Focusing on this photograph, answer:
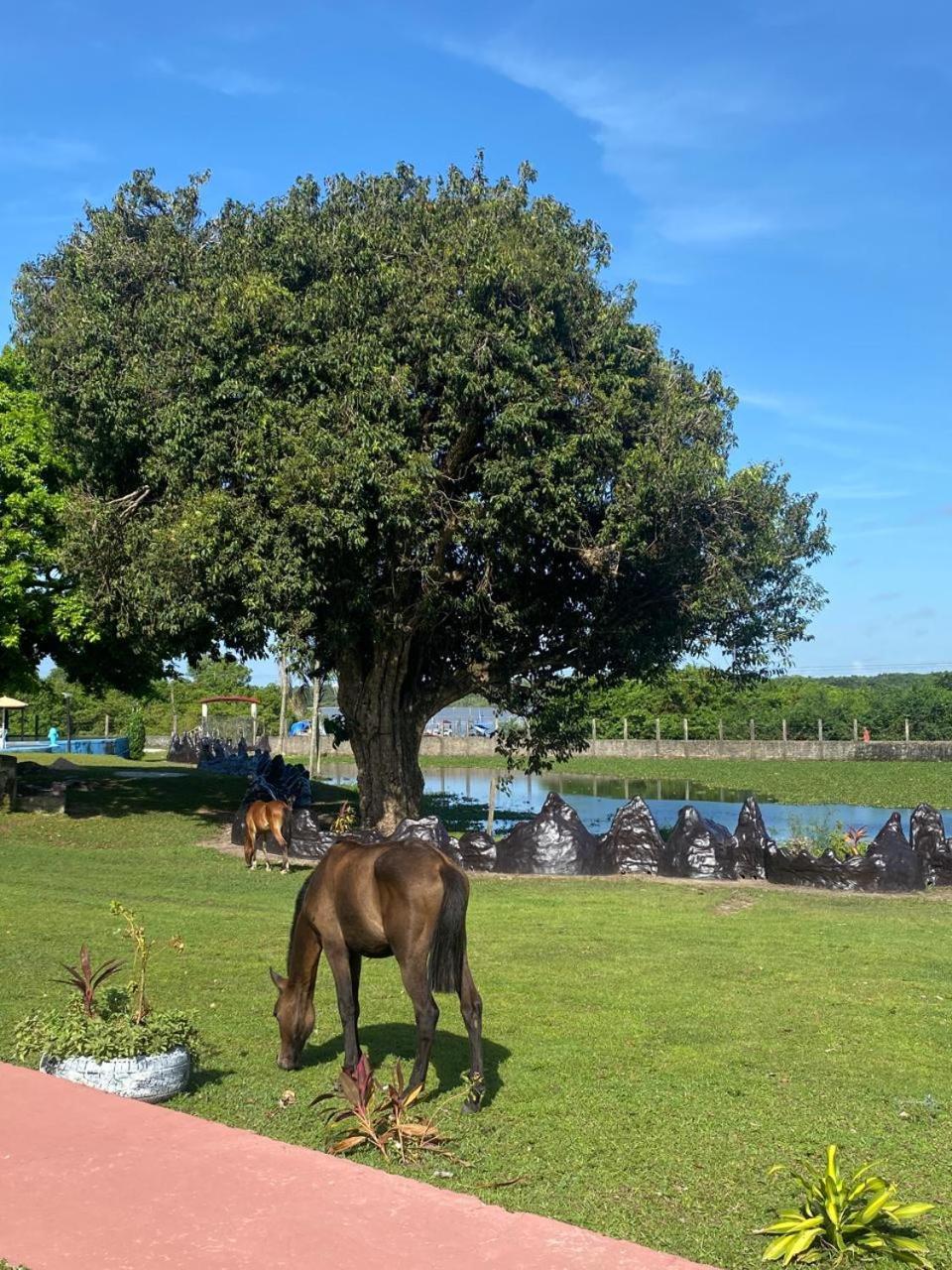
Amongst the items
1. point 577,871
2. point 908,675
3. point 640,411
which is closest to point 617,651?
point 640,411

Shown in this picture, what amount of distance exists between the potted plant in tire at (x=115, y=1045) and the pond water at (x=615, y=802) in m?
16.9

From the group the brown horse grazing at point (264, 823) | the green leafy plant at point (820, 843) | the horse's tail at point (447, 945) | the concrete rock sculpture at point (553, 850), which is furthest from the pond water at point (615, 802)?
the horse's tail at point (447, 945)

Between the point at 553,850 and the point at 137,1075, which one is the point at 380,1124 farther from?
the point at 553,850

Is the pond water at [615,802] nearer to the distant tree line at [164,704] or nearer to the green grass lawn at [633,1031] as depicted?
the green grass lawn at [633,1031]

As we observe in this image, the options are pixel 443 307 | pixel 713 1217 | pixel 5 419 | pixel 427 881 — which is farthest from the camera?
pixel 5 419

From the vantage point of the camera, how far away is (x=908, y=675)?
10719 cm

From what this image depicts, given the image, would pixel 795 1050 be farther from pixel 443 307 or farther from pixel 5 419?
pixel 5 419

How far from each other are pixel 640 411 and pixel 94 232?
38.3 feet

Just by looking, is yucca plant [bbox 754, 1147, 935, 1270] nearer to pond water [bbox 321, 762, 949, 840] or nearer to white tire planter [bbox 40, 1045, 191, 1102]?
white tire planter [bbox 40, 1045, 191, 1102]

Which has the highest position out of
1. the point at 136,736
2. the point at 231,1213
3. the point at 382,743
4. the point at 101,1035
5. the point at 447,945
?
the point at 382,743

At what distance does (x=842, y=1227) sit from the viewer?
16.5ft

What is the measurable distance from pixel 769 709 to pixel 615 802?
30.8 meters

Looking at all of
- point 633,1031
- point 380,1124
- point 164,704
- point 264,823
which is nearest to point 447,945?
point 380,1124

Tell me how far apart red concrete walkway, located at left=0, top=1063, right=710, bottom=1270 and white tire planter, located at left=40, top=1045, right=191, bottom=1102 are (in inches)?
23.6
